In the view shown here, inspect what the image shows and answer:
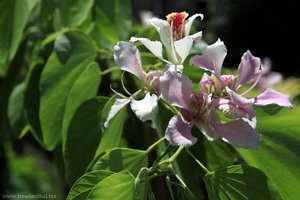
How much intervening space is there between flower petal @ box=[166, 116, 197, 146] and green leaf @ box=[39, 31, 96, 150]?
34 centimetres

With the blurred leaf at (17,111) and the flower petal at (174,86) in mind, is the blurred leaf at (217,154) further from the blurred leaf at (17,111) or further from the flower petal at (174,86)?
the blurred leaf at (17,111)

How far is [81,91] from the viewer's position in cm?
84

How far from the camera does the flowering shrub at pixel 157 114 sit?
611 mm

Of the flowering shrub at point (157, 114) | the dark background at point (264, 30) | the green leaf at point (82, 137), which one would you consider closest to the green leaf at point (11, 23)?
the flowering shrub at point (157, 114)

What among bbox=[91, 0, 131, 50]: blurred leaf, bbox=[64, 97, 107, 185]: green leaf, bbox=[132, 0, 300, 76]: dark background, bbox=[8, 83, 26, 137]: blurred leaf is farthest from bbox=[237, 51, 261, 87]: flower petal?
bbox=[132, 0, 300, 76]: dark background

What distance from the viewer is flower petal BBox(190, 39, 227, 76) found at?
64 centimetres

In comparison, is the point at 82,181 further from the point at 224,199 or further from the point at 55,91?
the point at 55,91

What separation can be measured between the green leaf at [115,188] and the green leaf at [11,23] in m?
0.47

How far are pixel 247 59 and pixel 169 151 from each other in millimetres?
141

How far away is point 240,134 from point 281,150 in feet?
0.36

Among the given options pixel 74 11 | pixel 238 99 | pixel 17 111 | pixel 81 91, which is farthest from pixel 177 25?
pixel 17 111

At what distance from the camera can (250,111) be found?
60 cm

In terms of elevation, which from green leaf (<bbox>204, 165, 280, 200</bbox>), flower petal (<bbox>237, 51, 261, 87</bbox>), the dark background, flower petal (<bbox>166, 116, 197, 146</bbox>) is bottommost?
the dark background

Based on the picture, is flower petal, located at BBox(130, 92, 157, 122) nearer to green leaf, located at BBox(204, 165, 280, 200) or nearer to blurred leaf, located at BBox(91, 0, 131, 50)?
green leaf, located at BBox(204, 165, 280, 200)
